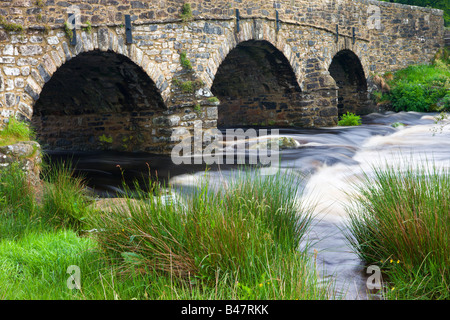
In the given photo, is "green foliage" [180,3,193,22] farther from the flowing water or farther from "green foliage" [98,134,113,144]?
"green foliage" [98,134,113,144]

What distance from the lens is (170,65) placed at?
10.5 metres

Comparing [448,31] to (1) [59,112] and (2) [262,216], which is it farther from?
(2) [262,216]

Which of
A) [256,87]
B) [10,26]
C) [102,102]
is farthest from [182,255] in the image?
[256,87]

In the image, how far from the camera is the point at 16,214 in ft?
18.1

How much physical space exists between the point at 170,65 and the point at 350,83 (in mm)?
10477

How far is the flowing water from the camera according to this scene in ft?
14.0

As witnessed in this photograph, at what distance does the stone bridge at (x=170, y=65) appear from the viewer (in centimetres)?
→ 838

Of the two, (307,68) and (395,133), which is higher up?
(307,68)

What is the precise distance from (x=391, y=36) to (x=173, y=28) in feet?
40.1

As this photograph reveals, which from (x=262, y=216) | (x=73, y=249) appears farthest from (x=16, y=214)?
(x=262, y=216)

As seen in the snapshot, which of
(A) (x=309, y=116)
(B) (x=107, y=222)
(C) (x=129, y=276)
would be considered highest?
(A) (x=309, y=116)

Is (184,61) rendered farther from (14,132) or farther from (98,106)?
(14,132)

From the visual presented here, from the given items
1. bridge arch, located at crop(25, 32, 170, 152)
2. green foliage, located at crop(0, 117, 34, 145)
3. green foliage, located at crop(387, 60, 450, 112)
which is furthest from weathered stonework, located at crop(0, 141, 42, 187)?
green foliage, located at crop(387, 60, 450, 112)

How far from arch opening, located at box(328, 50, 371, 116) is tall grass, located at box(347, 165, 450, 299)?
14.8 m
